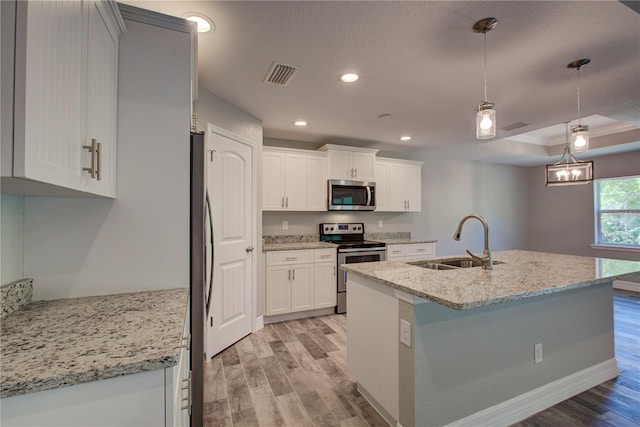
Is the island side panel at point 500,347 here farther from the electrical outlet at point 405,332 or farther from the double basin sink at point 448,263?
the double basin sink at point 448,263

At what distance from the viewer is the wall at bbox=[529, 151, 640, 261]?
494 centimetres

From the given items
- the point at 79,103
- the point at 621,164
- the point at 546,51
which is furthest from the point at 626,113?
the point at 79,103

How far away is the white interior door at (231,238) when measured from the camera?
2645 millimetres

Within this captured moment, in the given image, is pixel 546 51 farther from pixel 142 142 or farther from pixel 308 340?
pixel 308 340

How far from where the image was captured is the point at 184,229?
152cm

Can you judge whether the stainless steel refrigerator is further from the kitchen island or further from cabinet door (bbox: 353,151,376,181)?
cabinet door (bbox: 353,151,376,181)

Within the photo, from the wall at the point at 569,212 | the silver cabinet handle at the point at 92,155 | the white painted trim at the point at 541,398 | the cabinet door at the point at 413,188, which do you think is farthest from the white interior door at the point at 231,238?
the wall at the point at 569,212

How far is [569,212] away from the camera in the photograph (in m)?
5.63

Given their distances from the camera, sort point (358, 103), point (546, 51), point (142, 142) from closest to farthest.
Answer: point (142, 142)
point (546, 51)
point (358, 103)

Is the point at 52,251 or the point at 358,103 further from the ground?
the point at 358,103

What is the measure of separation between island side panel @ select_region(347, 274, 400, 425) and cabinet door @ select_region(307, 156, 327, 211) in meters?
1.97

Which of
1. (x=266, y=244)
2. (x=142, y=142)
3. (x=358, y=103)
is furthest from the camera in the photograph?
(x=266, y=244)

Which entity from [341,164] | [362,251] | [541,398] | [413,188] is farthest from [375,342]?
[413,188]

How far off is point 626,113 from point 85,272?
5.03 metres
